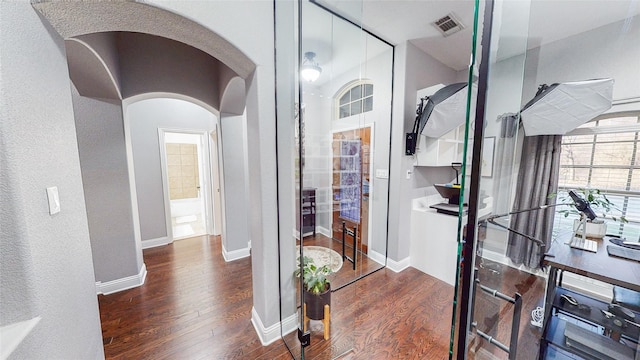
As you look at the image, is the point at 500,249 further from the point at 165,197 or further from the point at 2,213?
the point at 165,197

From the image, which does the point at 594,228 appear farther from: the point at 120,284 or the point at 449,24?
the point at 120,284

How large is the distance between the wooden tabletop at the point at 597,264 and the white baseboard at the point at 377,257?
1.77 m

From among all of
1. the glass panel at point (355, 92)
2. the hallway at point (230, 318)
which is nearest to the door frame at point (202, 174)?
the hallway at point (230, 318)

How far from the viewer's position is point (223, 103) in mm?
2689

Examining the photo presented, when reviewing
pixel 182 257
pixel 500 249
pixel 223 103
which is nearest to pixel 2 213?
pixel 500 249

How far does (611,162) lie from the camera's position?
3.89 ft

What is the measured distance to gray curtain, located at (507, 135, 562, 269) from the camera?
1185mm

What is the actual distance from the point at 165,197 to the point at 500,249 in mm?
4347

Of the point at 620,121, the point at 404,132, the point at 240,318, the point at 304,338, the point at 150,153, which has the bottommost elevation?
the point at 240,318

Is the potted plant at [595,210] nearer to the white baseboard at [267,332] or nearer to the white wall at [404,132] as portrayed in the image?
the white wall at [404,132]

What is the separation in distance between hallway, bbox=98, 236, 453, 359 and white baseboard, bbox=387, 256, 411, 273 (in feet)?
0.23

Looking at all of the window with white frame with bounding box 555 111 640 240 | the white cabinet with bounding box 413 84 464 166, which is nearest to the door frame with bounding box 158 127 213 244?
the white cabinet with bounding box 413 84 464 166

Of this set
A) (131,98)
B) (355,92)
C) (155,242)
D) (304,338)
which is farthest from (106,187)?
(355,92)

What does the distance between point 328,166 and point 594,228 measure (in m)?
2.04
